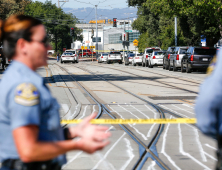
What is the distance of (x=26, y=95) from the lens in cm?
195

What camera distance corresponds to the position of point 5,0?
52.1 metres

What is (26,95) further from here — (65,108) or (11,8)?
(11,8)

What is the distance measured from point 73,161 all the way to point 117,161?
61cm

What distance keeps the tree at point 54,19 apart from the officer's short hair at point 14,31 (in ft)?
342

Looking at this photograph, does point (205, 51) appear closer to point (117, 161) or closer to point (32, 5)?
point (117, 161)

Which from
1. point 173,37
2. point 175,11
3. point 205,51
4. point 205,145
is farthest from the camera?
point 173,37

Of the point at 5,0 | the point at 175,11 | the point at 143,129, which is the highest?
the point at 5,0

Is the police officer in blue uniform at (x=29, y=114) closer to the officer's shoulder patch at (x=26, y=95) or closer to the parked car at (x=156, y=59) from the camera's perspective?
the officer's shoulder patch at (x=26, y=95)

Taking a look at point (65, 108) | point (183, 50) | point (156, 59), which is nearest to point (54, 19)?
point (156, 59)

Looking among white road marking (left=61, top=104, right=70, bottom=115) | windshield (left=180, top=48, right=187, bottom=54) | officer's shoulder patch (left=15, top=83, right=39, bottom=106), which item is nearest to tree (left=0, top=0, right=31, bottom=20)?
windshield (left=180, top=48, right=187, bottom=54)

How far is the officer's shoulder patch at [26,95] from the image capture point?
1.95 meters

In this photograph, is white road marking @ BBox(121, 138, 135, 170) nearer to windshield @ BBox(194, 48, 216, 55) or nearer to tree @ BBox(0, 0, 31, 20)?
windshield @ BBox(194, 48, 216, 55)

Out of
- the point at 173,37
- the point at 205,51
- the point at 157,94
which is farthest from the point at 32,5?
the point at 157,94

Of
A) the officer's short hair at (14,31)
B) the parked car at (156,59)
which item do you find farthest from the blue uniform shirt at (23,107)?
the parked car at (156,59)
